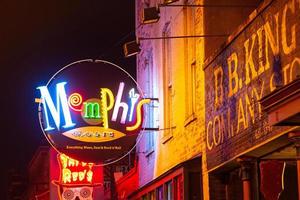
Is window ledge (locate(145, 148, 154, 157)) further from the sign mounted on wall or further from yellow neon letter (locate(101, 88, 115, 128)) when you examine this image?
yellow neon letter (locate(101, 88, 115, 128))

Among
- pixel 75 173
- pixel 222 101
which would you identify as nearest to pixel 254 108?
pixel 222 101

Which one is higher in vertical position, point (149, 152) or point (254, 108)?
point (149, 152)

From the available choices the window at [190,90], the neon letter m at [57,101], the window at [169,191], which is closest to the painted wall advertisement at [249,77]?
the window at [190,90]

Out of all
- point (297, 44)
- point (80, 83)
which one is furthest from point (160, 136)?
point (297, 44)

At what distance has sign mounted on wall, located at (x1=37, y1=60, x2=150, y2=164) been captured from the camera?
18.0m

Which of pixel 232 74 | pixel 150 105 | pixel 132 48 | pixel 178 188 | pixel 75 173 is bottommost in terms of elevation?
pixel 178 188

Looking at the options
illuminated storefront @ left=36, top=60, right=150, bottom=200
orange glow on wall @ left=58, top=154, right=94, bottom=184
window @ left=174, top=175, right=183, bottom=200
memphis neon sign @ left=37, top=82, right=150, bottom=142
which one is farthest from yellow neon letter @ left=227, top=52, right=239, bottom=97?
orange glow on wall @ left=58, top=154, right=94, bottom=184

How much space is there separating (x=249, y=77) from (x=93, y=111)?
24.0 ft

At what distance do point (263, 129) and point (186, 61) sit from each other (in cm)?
565

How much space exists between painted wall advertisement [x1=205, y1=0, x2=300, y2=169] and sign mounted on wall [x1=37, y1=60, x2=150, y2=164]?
4.14m

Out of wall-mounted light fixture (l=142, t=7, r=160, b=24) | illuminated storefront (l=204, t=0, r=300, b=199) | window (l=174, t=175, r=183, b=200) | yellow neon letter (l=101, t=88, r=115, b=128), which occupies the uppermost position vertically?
wall-mounted light fixture (l=142, t=7, r=160, b=24)

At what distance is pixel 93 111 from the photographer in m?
18.6

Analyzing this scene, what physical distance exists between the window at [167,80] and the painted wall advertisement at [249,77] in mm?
3962

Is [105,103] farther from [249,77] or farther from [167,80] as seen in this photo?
[249,77]
